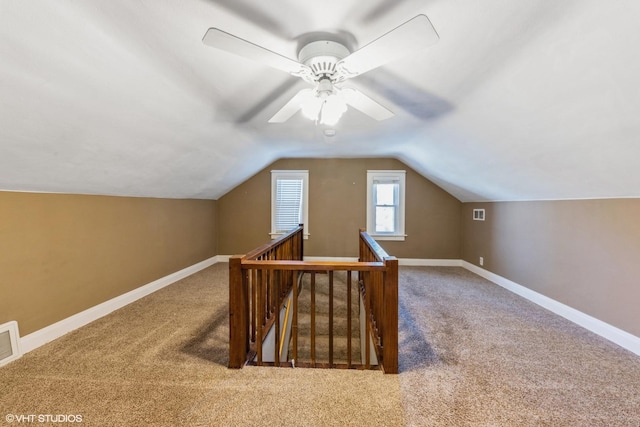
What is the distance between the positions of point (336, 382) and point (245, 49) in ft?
6.45

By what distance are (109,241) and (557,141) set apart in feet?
14.6

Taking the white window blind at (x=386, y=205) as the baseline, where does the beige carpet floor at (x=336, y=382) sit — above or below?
below

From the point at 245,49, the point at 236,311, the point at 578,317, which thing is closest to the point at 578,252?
the point at 578,317

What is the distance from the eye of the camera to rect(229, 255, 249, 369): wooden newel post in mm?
1810

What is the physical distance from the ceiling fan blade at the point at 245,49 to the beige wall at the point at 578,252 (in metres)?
3.03

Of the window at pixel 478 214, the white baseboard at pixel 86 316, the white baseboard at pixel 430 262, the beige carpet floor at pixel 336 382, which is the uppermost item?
the window at pixel 478 214

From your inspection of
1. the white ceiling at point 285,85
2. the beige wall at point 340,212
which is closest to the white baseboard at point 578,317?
the white ceiling at point 285,85

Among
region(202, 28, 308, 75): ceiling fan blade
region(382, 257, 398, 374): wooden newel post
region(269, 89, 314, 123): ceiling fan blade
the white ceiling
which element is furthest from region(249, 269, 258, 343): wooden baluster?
the white ceiling

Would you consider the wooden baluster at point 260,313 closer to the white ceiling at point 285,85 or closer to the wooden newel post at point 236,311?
the wooden newel post at point 236,311

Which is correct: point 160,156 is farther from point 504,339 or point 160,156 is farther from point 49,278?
point 504,339

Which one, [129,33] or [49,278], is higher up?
[129,33]

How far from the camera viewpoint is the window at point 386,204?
5.19 metres

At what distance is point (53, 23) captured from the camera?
121 centimetres

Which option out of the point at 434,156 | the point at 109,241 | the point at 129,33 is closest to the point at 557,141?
the point at 434,156
